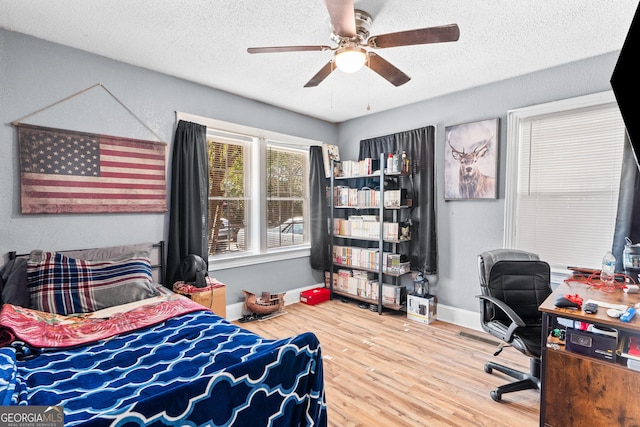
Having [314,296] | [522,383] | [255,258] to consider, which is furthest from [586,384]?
[255,258]

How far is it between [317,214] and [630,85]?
3.89 m

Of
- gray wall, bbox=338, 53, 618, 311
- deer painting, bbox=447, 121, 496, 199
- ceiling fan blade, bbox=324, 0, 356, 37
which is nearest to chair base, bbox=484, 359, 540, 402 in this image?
gray wall, bbox=338, 53, 618, 311

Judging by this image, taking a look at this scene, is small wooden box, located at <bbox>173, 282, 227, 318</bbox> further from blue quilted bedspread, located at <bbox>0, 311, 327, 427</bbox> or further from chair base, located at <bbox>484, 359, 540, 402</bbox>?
chair base, located at <bbox>484, 359, 540, 402</bbox>

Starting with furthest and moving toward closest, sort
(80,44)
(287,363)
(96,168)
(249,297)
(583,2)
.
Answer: (249,297) < (96,168) < (80,44) < (583,2) < (287,363)

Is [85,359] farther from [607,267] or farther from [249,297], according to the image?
[607,267]

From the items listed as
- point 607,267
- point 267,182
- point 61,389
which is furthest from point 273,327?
point 607,267

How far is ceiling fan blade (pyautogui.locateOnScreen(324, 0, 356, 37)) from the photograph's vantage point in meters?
1.48

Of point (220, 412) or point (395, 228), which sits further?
point (395, 228)

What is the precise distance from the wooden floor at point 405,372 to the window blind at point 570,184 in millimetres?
1117

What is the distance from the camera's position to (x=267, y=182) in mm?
3994

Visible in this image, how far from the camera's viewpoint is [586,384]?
1.64 m

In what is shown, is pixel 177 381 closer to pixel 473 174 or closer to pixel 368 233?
pixel 368 233

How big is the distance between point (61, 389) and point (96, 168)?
6.52 ft

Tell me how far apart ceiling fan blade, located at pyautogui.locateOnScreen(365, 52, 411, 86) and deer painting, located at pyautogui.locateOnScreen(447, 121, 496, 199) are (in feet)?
4.86
